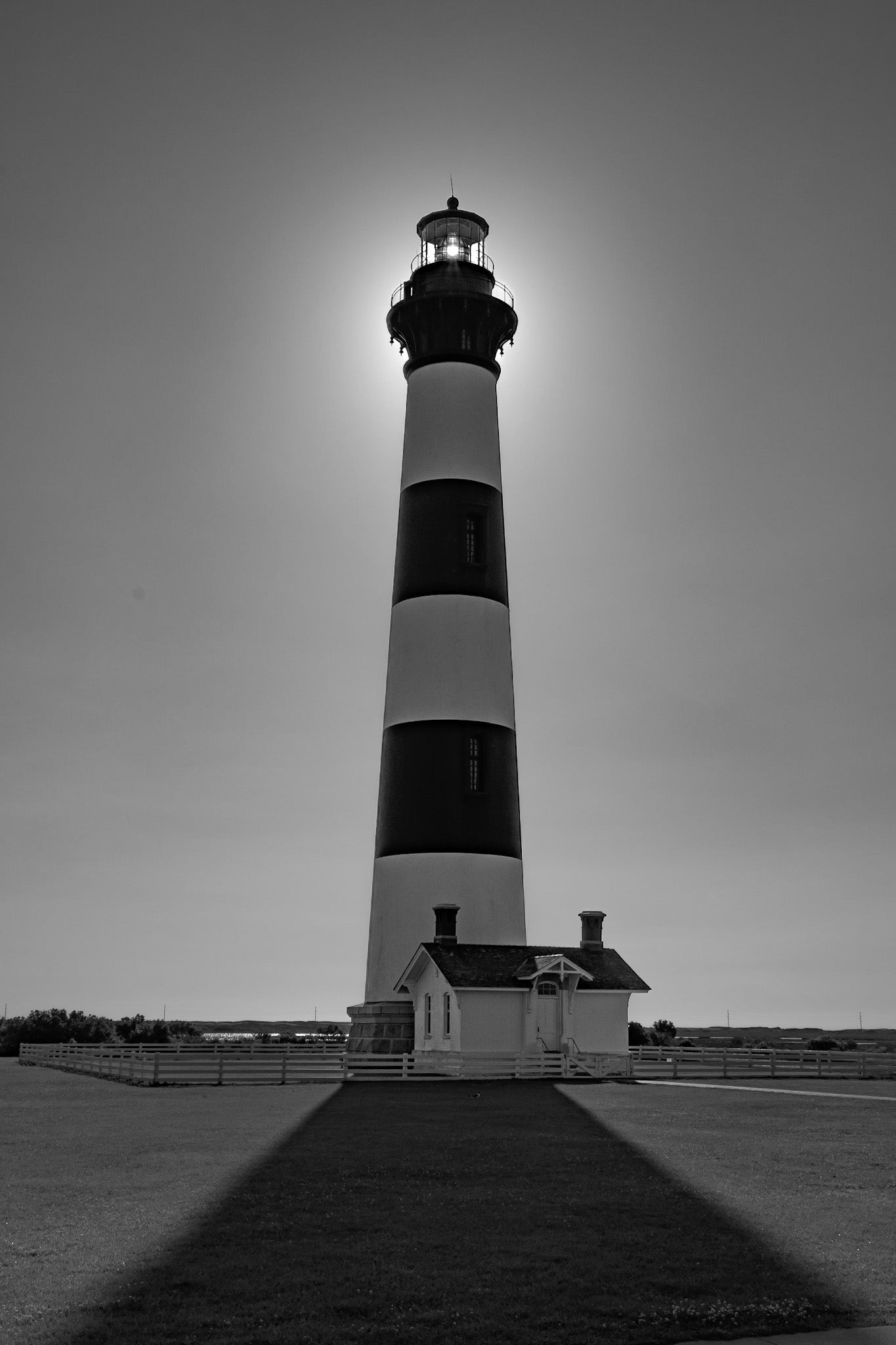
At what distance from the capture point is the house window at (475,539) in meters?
40.8

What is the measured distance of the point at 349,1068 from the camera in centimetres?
3716

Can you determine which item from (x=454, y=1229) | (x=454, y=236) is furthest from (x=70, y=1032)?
(x=454, y=1229)

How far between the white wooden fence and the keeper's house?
91.4 inches

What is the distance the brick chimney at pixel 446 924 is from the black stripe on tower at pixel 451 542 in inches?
382

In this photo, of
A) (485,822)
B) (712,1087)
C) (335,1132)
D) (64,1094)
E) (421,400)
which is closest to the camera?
(335,1132)

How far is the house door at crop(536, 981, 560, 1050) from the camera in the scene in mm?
38844

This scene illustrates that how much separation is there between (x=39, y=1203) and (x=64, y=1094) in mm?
18193

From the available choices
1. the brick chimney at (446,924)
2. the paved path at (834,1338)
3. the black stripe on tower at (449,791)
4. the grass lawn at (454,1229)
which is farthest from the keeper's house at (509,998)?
the paved path at (834,1338)

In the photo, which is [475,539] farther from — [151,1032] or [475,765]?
[151,1032]

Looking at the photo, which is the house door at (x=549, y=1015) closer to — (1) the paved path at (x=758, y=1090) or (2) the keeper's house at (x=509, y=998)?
(2) the keeper's house at (x=509, y=998)

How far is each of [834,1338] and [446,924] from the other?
2981cm

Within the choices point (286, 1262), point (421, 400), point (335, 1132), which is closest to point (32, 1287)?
point (286, 1262)

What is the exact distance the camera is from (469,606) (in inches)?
1587

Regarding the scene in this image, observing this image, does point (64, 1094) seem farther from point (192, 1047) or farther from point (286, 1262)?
point (286, 1262)
